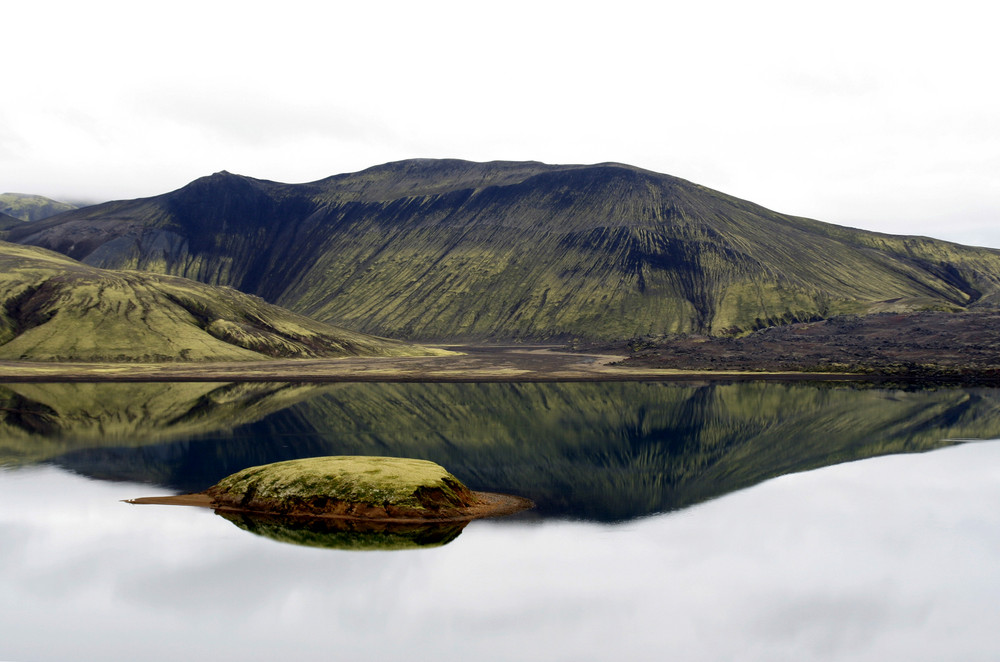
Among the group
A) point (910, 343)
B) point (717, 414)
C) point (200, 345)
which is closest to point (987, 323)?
point (910, 343)

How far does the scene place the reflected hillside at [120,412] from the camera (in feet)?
207

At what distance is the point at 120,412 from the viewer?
263 feet

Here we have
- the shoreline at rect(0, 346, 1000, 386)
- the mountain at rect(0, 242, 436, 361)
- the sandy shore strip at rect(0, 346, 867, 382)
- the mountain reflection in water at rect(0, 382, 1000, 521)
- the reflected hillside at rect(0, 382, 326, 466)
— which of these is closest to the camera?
the mountain reflection in water at rect(0, 382, 1000, 521)

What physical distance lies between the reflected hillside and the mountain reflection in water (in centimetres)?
24

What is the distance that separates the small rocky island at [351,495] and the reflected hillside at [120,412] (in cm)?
2263

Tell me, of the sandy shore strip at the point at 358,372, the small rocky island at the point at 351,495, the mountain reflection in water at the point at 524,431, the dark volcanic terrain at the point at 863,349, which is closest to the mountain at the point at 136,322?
the sandy shore strip at the point at 358,372

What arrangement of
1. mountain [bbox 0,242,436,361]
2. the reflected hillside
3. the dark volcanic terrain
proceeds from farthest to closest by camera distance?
mountain [bbox 0,242,436,361]
the dark volcanic terrain
the reflected hillside

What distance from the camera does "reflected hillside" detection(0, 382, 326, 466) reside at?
207 feet

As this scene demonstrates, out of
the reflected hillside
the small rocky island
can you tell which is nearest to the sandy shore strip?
the reflected hillside

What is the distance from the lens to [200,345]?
143m

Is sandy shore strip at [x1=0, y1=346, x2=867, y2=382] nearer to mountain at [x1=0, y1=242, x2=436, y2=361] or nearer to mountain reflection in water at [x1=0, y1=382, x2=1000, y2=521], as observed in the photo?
mountain at [x1=0, y1=242, x2=436, y2=361]

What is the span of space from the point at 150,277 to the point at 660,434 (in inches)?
5375

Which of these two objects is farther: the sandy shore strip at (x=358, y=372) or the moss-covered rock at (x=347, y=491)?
the sandy shore strip at (x=358, y=372)

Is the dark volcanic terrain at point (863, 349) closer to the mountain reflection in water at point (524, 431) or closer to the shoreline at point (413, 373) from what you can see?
the shoreline at point (413, 373)
